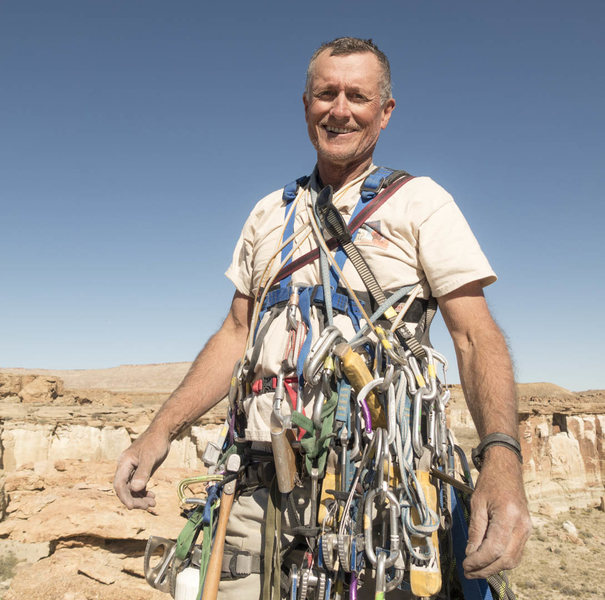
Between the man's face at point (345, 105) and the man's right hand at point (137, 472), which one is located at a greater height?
the man's face at point (345, 105)

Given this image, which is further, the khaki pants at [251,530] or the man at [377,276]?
the khaki pants at [251,530]

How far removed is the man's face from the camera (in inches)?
85.9

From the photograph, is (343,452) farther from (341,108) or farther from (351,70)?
(351,70)

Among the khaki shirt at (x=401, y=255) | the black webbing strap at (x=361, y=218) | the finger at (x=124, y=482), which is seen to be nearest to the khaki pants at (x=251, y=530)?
the khaki shirt at (x=401, y=255)

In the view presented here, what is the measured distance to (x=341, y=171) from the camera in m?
2.28

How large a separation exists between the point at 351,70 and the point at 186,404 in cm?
159

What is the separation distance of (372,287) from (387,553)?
866mm

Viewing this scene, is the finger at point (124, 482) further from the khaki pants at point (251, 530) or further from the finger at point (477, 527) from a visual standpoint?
the finger at point (477, 527)

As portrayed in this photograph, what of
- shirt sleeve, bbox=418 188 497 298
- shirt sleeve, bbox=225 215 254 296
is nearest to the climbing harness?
shirt sleeve, bbox=418 188 497 298

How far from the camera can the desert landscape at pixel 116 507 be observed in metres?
6.42

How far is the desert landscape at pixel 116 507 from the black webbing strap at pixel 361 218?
5.43 m

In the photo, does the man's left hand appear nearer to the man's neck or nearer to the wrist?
the wrist

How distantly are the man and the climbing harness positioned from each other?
69 mm

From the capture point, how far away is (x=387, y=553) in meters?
1.57
